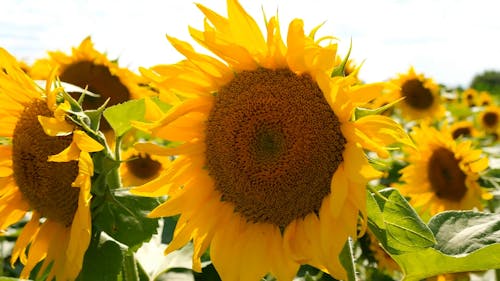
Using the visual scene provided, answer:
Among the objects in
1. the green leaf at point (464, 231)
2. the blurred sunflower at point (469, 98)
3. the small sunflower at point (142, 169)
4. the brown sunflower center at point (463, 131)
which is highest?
the green leaf at point (464, 231)

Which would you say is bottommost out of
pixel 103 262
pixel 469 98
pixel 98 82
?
pixel 469 98

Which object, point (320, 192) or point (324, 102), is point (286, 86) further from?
point (320, 192)

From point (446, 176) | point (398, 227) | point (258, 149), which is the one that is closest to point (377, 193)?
point (398, 227)

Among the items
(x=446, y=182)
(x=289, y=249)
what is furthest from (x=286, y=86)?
(x=446, y=182)

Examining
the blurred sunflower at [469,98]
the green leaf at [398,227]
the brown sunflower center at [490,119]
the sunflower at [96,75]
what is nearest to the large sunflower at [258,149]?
the green leaf at [398,227]

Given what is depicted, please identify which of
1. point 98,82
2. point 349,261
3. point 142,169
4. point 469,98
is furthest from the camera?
point 469,98

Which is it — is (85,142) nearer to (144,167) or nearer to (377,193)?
(377,193)

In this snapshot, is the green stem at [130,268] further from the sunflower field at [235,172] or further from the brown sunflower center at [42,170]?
the brown sunflower center at [42,170]
